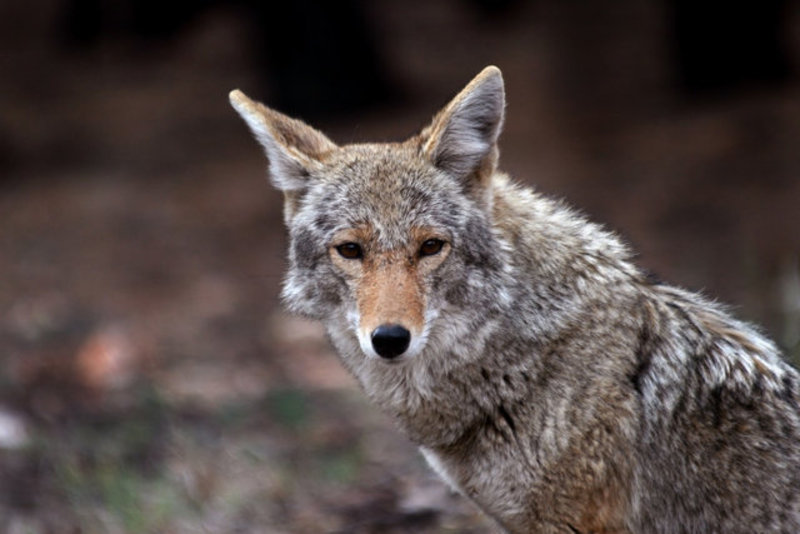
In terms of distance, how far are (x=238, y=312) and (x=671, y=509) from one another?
818 centimetres

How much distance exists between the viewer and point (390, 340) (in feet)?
15.3

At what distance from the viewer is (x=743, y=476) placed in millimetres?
4828

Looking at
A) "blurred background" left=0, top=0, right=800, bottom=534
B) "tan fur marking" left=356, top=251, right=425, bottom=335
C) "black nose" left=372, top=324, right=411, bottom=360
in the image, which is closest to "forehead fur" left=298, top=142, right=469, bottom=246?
"tan fur marking" left=356, top=251, right=425, bottom=335

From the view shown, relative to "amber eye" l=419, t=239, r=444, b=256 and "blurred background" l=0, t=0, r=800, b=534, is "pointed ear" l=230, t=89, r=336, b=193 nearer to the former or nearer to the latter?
"amber eye" l=419, t=239, r=444, b=256

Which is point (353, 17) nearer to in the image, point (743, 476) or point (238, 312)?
point (238, 312)

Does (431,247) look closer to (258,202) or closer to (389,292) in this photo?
(389,292)

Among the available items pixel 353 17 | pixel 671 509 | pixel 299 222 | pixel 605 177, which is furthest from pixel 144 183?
pixel 671 509

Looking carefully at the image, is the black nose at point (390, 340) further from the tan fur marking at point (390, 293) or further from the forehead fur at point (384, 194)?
the forehead fur at point (384, 194)

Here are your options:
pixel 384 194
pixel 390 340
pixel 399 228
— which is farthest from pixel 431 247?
pixel 390 340

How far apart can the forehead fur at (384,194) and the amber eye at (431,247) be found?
7cm

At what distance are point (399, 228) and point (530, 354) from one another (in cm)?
77

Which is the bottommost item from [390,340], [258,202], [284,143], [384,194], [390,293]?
[258,202]

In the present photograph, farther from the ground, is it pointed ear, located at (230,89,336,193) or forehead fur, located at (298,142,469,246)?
pointed ear, located at (230,89,336,193)

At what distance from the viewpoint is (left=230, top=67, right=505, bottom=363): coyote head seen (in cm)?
481
